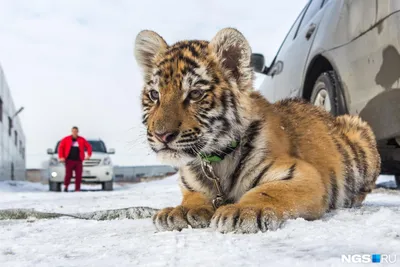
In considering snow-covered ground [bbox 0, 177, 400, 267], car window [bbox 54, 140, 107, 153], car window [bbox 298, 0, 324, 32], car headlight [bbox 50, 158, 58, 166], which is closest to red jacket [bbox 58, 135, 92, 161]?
car headlight [bbox 50, 158, 58, 166]

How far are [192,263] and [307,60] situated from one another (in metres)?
4.14

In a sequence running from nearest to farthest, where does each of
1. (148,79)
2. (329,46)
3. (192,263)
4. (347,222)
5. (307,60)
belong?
(192,263) → (347,222) → (148,79) → (329,46) → (307,60)

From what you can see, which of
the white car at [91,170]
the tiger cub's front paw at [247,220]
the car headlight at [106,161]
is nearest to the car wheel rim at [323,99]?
the tiger cub's front paw at [247,220]

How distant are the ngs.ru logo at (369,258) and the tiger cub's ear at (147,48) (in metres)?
2.15

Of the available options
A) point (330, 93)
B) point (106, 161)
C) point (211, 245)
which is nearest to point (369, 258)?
point (211, 245)

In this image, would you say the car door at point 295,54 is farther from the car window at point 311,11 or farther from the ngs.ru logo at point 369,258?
the ngs.ru logo at point 369,258

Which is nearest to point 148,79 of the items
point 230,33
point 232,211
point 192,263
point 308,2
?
point 230,33

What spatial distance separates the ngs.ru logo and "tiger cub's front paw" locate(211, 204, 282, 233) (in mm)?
658

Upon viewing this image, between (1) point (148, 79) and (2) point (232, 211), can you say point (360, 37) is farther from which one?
(2) point (232, 211)

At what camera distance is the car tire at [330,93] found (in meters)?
4.88

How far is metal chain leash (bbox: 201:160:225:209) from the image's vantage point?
300cm

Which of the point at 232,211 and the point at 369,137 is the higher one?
the point at 369,137

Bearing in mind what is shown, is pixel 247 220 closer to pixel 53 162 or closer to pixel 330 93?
pixel 330 93

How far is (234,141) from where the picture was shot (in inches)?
119
